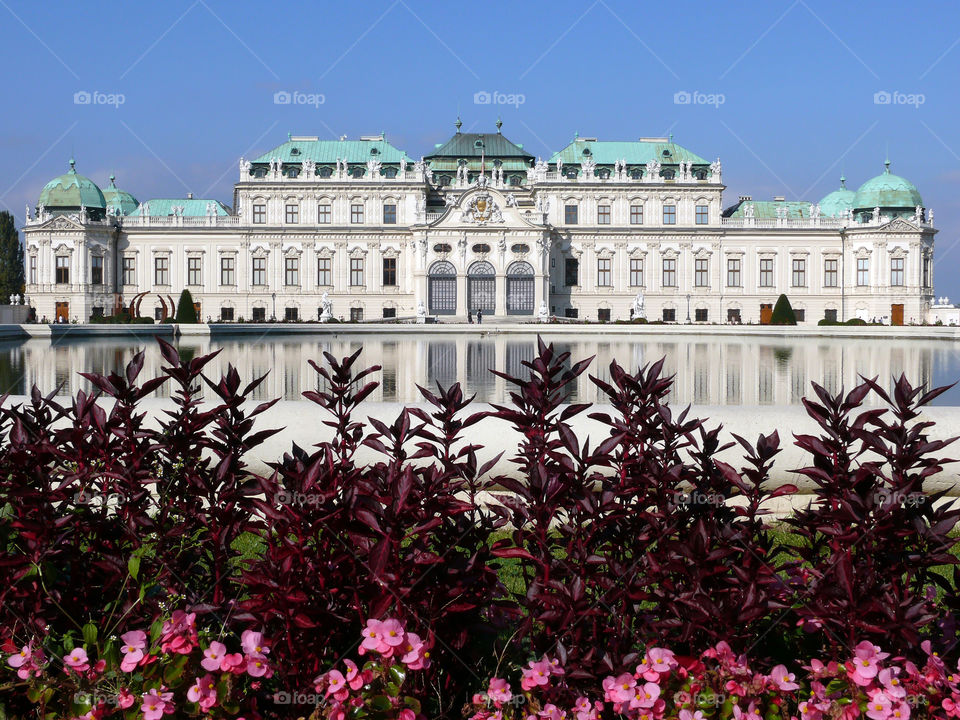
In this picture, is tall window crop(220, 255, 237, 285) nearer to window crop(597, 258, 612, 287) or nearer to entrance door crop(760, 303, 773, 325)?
window crop(597, 258, 612, 287)

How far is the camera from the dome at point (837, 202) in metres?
63.2

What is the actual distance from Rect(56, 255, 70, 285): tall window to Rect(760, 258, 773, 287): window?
49.0 m

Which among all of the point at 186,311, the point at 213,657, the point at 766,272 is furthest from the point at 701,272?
the point at 213,657

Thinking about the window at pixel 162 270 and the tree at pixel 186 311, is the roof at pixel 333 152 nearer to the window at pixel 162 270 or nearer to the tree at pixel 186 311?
the window at pixel 162 270

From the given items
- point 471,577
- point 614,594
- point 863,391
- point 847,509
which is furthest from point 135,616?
point 863,391

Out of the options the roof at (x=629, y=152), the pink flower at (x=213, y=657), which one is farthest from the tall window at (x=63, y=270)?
the pink flower at (x=213, y=657)

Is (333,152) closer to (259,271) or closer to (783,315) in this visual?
(259,271)

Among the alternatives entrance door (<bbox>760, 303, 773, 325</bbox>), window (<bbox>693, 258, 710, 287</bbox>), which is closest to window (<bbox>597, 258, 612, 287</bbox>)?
window (<bbox>693, 258, 710, 287</bbox>)

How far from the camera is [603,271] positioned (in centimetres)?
6034

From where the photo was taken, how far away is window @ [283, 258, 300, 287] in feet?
198

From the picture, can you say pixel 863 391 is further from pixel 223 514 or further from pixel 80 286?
pixel 80 286

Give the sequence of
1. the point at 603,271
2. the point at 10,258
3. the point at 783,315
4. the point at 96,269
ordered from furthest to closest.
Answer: the point at 10,258 → the point at 603,271 → the point at 96,269 → the point at 783,315

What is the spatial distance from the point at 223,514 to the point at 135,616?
0.49m

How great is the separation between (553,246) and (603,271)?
4.13 meters
